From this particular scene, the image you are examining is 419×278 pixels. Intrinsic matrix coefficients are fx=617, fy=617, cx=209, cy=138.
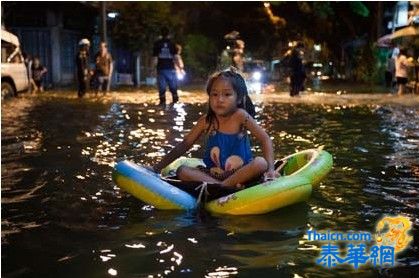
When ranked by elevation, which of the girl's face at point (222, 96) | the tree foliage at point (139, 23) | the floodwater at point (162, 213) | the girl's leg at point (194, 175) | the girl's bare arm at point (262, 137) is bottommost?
the floodwater at point (162, 213)

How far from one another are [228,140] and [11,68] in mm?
13975

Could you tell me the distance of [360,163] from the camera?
746 centimetres

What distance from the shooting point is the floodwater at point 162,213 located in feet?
13.0

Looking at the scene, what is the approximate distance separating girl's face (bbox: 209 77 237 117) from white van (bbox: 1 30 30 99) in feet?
43.4

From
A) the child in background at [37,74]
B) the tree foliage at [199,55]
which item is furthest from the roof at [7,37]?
the tree foliage at [199,55]

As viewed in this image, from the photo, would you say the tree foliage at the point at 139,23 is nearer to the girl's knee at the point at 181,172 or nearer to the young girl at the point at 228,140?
the young girl at the point at 228,140

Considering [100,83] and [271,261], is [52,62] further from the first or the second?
[271,261]

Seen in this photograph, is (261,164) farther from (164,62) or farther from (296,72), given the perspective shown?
(296,72)

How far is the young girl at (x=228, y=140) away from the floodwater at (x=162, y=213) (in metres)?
0.39

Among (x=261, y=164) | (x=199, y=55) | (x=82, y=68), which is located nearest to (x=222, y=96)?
(x=261, y=164)

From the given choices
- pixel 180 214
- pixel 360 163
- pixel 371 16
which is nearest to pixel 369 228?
pixel 180 214

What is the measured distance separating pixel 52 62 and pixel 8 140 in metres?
17.5

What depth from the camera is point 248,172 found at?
5.19m

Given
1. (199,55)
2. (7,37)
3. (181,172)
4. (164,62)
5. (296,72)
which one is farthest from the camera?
(199,55)
